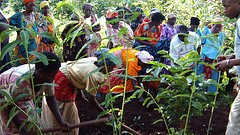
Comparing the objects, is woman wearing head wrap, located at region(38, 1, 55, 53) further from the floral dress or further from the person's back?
the person's back

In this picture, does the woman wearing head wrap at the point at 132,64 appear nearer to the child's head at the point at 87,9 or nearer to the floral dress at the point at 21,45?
the floral dress at the point at 21,45

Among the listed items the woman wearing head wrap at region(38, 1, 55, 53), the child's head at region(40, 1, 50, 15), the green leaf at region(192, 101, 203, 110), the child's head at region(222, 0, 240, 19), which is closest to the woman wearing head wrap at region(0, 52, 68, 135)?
the green leaf at region(192, 101, 203, 110)

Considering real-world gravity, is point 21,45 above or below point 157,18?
below

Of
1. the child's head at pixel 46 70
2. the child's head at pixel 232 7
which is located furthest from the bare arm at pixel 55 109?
the child's head at pixel 232 7

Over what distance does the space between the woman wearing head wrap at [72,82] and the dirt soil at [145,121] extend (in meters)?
0.75

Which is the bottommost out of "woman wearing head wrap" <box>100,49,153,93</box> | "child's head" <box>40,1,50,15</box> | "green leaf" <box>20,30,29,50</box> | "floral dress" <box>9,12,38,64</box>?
"woman wearing head wrap" <box>100,49,153,93</box>

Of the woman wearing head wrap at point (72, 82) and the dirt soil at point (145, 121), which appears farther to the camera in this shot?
the dirt soil at point (145, 121)

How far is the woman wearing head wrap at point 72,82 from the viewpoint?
3.19 metres

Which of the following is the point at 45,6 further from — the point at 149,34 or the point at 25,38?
the point at 25,38

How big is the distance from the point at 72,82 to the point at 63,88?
112 millimetres

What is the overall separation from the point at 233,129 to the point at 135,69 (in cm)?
207

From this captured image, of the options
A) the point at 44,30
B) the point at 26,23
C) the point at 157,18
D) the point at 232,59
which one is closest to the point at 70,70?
the point at 232,59

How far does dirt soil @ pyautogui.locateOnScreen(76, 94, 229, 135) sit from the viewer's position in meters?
4.27

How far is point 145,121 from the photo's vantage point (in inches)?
182
